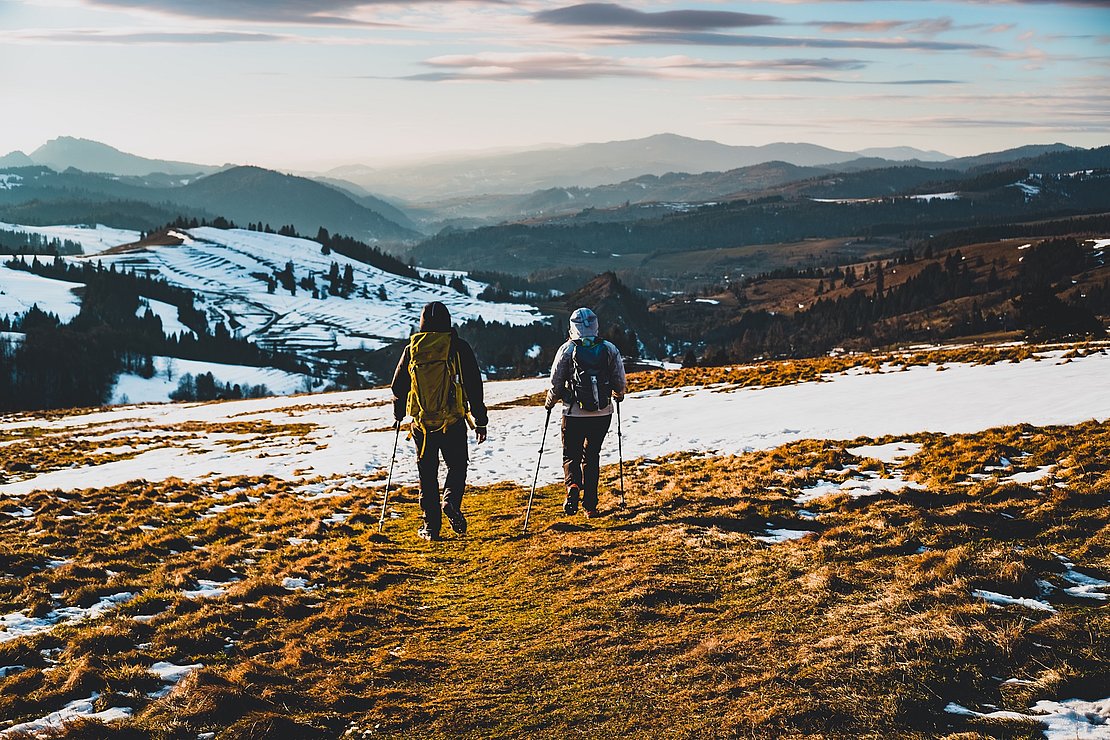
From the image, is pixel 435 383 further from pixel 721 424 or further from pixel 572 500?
pixel 721 424

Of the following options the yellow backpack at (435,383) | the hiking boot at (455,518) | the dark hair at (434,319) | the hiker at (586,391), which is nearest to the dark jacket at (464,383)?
A: the yellow backpack at (435,383)

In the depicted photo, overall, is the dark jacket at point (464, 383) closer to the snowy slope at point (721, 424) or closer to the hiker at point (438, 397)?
the hiker at point (438, 397)

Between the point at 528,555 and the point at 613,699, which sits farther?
the point at 528,555

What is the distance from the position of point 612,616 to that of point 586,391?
5972 mm

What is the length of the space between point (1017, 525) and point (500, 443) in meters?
21.1

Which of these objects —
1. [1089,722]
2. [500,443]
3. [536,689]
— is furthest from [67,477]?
[1089,722]

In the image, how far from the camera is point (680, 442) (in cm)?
2641

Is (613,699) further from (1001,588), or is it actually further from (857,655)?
(1001,588)

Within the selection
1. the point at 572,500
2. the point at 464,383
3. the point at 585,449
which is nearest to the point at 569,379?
the point at 585,449

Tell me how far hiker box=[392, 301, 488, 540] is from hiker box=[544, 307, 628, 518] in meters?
1.77

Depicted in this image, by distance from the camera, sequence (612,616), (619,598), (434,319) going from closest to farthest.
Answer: (612,616), (619,598), (434,319)

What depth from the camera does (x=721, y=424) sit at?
2862cm

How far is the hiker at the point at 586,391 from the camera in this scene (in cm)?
1527

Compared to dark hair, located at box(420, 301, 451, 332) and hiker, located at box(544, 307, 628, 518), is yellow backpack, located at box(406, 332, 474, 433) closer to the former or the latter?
dark hair, located at box(420, 301, 451, 332)
